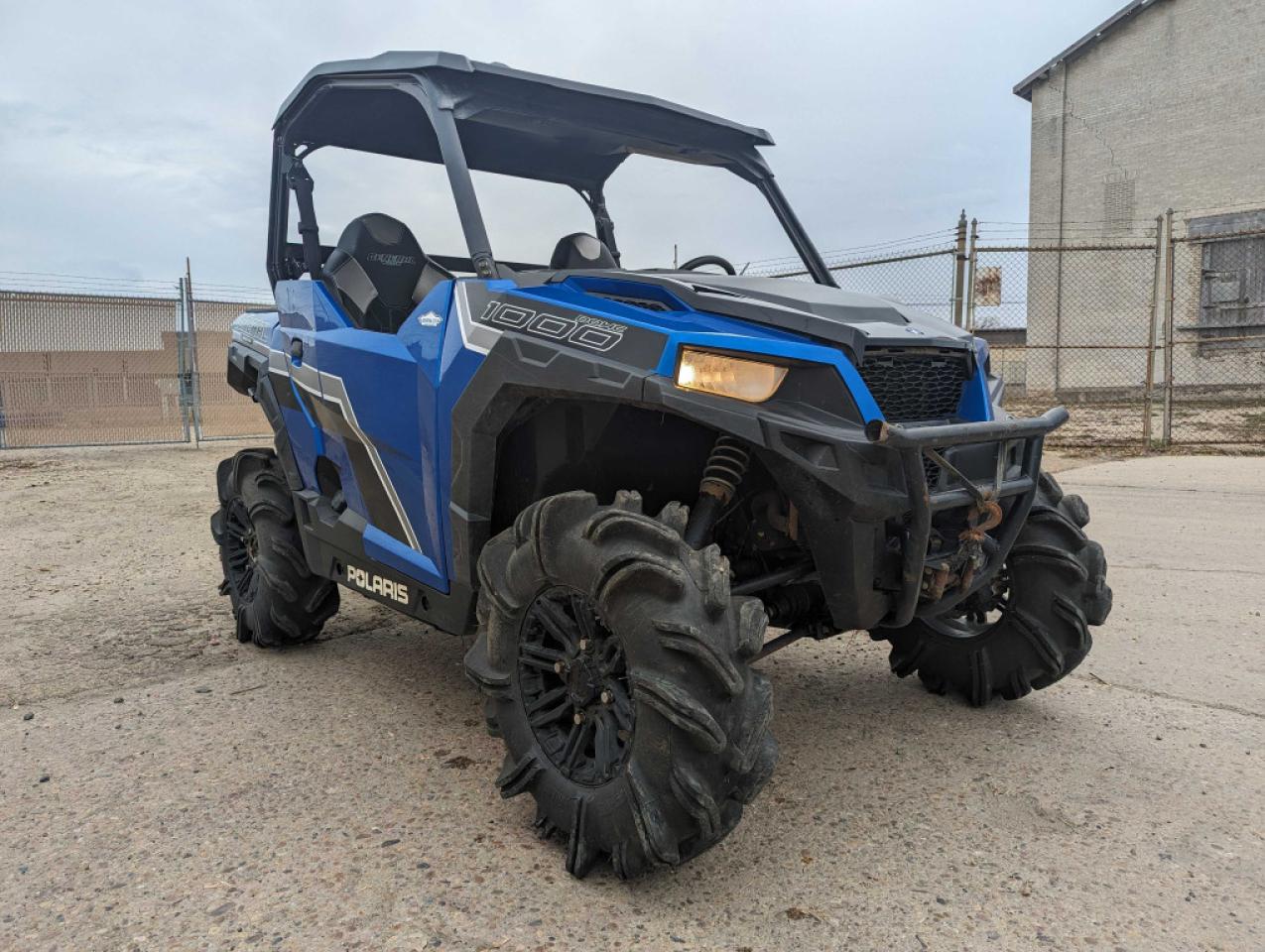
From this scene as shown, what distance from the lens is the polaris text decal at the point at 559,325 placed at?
94.5 inches

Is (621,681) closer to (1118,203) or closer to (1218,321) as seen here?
(1218,321)

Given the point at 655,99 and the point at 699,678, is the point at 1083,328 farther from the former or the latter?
the point at 699,678

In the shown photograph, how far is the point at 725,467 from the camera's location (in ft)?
8.25

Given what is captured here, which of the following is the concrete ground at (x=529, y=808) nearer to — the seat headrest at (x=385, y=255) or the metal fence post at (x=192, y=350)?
the seat headrest at (x=385, y=255)

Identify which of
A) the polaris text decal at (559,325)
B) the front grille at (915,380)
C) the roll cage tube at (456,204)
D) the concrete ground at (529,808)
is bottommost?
the concrete ground at (529,808)

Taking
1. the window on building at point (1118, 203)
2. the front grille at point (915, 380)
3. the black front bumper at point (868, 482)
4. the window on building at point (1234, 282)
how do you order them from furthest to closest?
the window on building at point (1118, 203)
the window on building at point (1234, 282)
the front grille at point (915, 380)
the black front bumper at point (868, 482)

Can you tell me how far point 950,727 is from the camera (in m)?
3.30

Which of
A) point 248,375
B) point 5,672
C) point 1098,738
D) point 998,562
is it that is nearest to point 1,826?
point 5,672

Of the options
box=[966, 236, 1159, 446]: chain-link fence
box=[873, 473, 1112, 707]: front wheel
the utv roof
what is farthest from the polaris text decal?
box=[966, 236, 1159, 446]: chain-link fence

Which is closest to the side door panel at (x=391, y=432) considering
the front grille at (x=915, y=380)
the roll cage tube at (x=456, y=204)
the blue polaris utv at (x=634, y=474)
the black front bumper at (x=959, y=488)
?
the blue polaris utv at (x=634, y=474)

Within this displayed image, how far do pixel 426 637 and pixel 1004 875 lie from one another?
2.82 meters

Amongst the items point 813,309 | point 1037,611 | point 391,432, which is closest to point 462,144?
point 391,432

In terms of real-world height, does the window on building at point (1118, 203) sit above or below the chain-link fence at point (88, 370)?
above

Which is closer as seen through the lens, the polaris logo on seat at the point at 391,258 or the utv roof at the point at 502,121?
the utv roof at the point at 502,121
